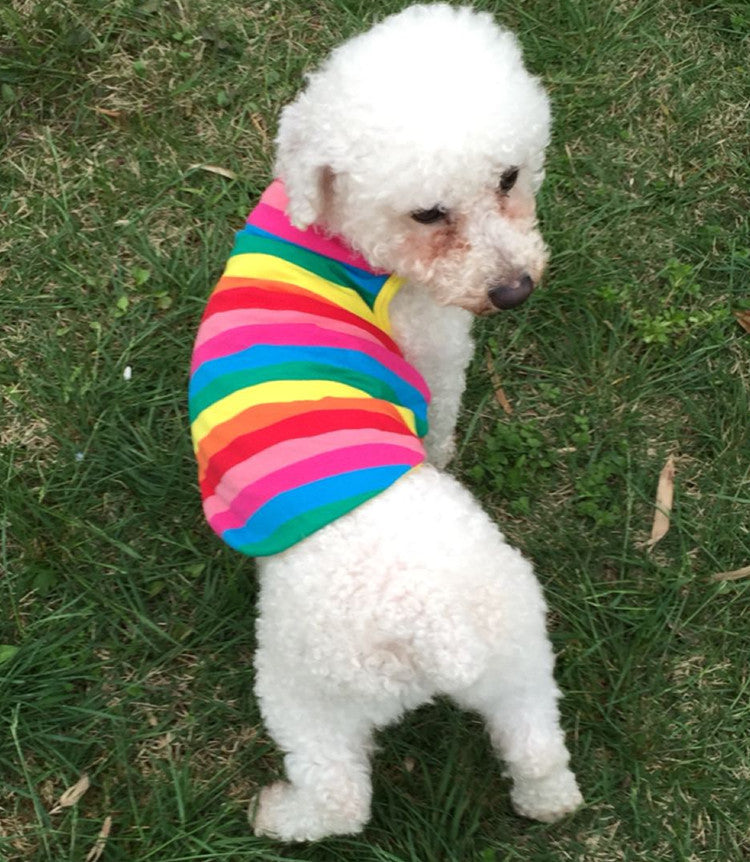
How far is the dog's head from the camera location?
1.67 meters

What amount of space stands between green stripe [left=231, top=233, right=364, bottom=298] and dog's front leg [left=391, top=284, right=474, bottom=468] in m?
0.16

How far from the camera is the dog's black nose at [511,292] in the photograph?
5.92ft

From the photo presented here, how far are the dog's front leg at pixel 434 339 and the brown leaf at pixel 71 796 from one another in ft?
4.69

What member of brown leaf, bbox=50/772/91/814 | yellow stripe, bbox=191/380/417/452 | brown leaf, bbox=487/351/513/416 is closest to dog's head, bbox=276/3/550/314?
yellow stripe, bbox=191/380/417/452

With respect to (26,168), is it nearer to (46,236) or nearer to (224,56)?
(46,236)

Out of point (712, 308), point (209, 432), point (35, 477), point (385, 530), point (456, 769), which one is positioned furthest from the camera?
point (712, 308)

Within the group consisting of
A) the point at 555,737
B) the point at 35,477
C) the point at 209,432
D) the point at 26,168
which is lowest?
the point at 35,477

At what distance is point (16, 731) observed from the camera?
2.22 meters

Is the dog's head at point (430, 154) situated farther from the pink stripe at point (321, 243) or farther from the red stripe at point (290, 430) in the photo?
the red stripe at point (290, 430)

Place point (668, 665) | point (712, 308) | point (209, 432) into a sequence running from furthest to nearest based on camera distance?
point (712, 308) < point (668, 665) < point (209, 432)

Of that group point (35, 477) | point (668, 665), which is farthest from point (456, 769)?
point (35, 477)

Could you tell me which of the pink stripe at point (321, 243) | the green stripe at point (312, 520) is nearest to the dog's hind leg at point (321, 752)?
the green stripe at point (312, 520)

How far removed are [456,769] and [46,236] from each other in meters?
2.25

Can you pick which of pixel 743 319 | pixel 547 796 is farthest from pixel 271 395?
pixel 743 319
